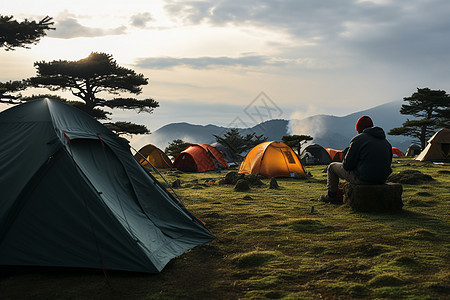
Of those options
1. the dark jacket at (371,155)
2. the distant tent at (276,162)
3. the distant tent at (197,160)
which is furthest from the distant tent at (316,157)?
the dark jacket at (371,155)

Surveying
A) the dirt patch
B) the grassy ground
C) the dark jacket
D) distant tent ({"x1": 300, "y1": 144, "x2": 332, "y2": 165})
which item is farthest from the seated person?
distant tent ({"x1": 300, "y1": 144, "x2": 332, "y2": 165})

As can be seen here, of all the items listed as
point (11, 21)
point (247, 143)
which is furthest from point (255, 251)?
point (247, 143)

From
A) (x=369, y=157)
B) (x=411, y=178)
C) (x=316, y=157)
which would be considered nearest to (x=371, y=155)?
(x=369, y=157)

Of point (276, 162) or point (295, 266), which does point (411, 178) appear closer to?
point (276, 162)

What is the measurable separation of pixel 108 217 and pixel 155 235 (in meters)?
0.92

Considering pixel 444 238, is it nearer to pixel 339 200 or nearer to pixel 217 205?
pixel 339 200

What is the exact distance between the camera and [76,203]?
5.47m

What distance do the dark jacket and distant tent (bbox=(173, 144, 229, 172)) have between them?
18583mm

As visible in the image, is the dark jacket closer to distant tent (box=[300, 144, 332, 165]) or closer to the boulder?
the boulder

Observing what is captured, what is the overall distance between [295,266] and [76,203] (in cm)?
331

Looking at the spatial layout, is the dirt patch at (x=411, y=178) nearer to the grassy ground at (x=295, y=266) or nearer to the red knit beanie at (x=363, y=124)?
the grassy ground at (x=295, y=266)

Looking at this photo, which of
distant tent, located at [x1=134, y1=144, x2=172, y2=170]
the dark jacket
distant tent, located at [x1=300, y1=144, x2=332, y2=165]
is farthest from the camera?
distant tent, located at [x1=300, y1=144, x2=332, y2=165]

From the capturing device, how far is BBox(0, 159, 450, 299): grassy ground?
4.41m

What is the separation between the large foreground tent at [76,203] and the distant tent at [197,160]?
19.7m
